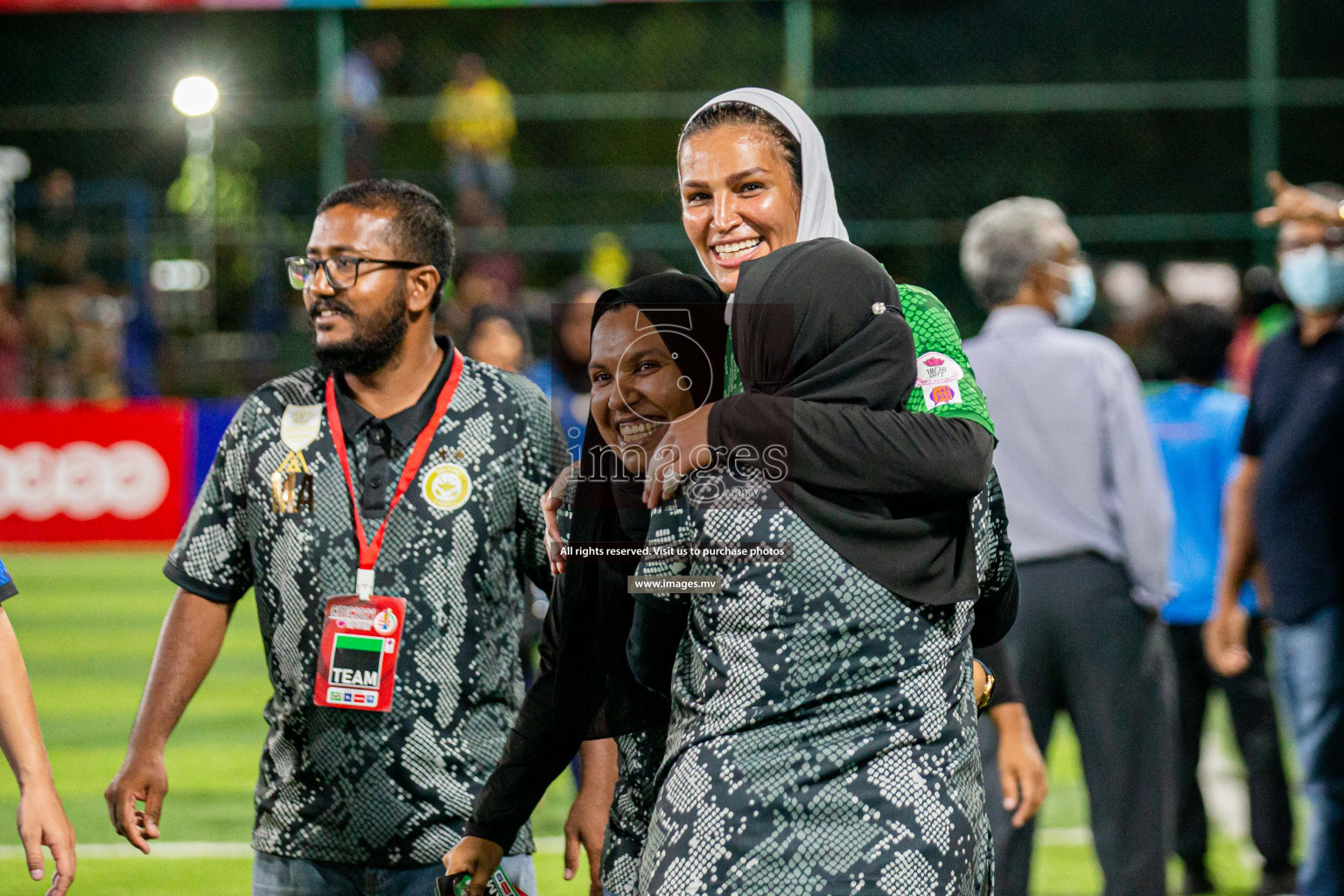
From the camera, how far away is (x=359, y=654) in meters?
3.36

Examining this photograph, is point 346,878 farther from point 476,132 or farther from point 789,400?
point 476,132

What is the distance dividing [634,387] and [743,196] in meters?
0.41

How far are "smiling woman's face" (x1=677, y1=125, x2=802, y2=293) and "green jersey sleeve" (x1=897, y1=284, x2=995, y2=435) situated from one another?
0.35 meters

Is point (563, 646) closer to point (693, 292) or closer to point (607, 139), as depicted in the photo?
point (693, 292)

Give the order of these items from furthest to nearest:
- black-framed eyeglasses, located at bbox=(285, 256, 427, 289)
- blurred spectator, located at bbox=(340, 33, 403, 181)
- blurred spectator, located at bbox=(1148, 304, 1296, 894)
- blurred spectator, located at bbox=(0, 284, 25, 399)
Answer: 1. blurred spectator, located at bbox=(340, 33, 403, 181)
2. blurred spectator, located at bbox=(0, 284, 25, 399)
3. blurred spectator, located at bbox=(1148, 304, 1296, 894)
4. black-framed eyeglasses, located at bbox=(285, 256, 427, 289)

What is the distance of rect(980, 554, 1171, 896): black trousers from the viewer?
4953mm

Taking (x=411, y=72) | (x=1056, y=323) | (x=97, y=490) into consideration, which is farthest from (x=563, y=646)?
(x=411, y=72)

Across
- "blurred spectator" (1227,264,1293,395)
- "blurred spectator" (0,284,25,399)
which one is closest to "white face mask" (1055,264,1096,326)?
"blurred spectator" (1227,264,1293,395)

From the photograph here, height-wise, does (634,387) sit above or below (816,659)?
above

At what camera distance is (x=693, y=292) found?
267 cm

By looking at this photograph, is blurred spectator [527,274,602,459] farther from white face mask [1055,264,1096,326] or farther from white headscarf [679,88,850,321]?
white headscarf [679,88,850,321]

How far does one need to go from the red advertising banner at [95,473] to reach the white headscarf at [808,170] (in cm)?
1412

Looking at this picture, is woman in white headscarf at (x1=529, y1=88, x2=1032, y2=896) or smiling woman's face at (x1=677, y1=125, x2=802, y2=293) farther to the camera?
smiling woman's face at (x1=677, y1=125, x2=802, y2=293)

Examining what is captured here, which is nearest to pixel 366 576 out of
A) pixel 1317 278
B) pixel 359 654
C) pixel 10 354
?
pixel 359 654
